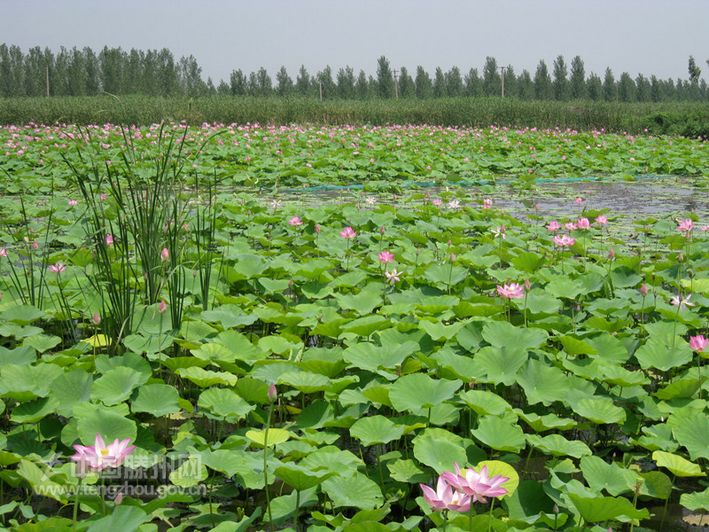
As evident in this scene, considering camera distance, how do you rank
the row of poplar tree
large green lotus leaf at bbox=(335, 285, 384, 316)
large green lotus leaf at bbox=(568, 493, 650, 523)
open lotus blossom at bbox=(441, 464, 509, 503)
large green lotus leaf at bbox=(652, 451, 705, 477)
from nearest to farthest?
1. open lotus blossom at bbox=(441, 464, 509, 503)
2. large green lotus leaf at bbox=(568, 493, 650, 523)
3. large green lotus leaf at bbox=(652, 451, 705, 477)
4. large green lotus leaf at bbox=(335, 285, 384, 316)
5. the row of poplar tree

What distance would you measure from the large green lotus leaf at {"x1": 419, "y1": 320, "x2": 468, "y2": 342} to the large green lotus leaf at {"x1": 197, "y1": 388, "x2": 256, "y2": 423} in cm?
69

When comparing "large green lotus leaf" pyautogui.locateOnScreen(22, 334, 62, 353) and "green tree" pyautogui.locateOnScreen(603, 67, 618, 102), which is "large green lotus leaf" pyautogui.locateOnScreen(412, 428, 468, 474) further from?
"green tree" pyautogui.locateOnScreen(603, 67, 618, 102)

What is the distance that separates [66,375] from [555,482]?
125cm

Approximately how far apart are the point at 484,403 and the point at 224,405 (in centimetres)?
68

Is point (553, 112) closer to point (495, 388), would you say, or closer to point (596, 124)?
point (596, 124)

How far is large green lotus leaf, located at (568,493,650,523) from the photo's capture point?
1.27m

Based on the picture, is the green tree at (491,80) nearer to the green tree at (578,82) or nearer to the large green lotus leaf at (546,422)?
the green tree at (578,82)

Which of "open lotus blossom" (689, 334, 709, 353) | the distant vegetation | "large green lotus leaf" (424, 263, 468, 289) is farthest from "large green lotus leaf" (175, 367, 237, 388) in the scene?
the distant vegetation

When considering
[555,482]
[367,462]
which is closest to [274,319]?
[367,462]

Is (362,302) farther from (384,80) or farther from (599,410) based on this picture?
(384,80)

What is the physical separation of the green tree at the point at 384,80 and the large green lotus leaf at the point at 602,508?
39.3m

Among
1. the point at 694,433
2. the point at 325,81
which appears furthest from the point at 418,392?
the point at 325,81

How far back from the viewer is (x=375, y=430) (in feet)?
5.35

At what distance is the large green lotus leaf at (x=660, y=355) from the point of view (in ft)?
6.75
